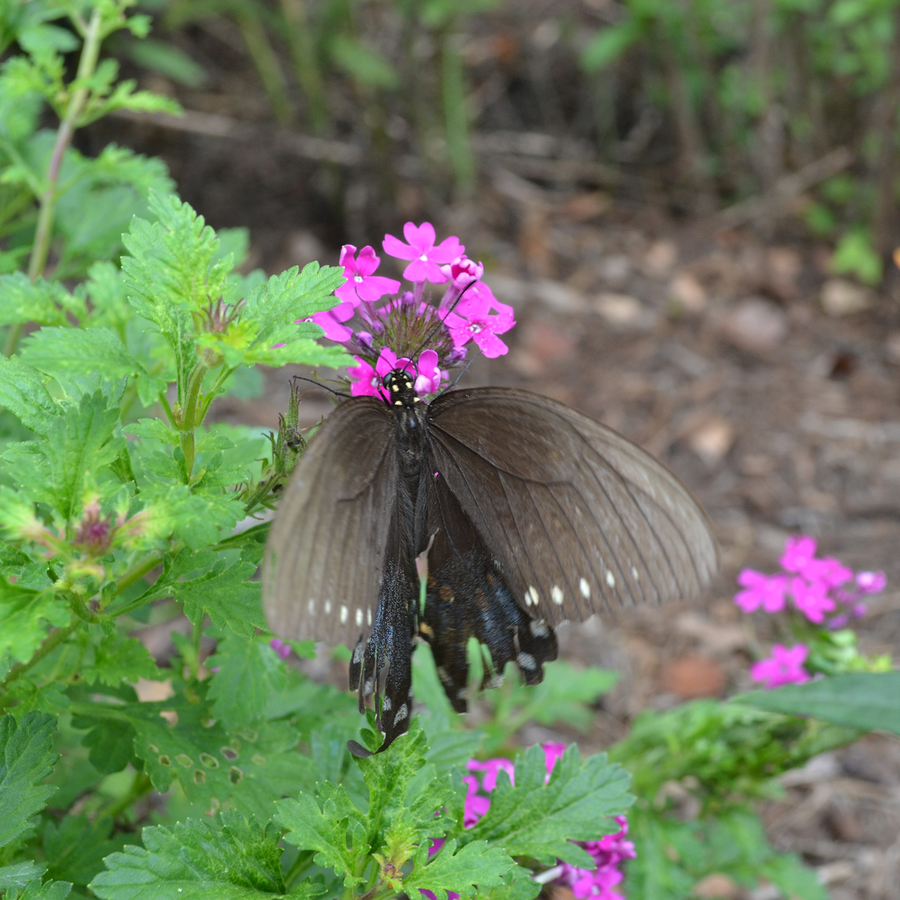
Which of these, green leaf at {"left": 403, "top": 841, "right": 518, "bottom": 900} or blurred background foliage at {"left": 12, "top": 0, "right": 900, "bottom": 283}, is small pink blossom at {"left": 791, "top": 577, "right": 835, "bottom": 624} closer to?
green leaf at {"left": 403, "top": 841, "right": 518, "bottom": 900}

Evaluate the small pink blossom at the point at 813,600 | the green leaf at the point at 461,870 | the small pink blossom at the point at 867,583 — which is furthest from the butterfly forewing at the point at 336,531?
the small pink blossom at the point at 867,583

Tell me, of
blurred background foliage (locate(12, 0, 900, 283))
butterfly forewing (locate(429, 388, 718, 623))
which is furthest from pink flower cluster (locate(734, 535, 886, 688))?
blurred background foliage (locate(12, 0, 900, 283))

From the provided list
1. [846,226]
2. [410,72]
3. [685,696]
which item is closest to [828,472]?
[685,696]

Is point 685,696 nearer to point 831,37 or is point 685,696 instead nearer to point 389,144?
point 389,144

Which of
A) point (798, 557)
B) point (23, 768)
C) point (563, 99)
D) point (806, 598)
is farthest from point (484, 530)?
point (563, 99)

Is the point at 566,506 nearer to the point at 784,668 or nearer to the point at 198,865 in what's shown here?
the point at 198,865

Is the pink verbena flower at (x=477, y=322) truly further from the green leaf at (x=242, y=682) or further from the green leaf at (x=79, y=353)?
the green leaf at (x=242, y=682)
